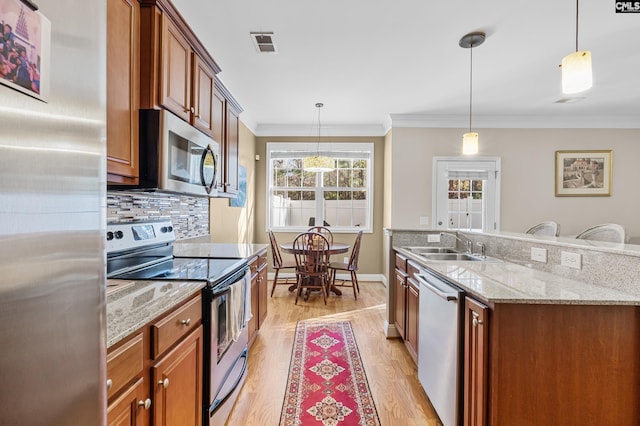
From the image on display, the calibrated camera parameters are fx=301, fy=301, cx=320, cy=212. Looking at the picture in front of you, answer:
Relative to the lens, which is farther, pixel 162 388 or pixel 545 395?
pixel 545 395

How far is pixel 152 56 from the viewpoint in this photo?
4.87 feet

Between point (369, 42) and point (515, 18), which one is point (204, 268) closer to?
point (369, 42)

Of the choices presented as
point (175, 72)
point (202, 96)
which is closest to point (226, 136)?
point (202, 96)

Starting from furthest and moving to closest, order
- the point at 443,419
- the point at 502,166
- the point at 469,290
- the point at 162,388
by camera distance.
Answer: the point at 502,166
the point at 443,419
the point at 469,290
the point at 162,388

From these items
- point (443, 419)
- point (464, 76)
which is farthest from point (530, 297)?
point (464, 76)

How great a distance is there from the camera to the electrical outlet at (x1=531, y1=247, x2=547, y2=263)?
1.81 metres

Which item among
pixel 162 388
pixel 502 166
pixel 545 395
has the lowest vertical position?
pixel 545 395

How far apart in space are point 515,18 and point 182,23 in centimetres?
223

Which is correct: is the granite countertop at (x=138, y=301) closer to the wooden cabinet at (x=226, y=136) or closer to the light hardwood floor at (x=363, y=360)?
the light hardwood floor at (x=363, y=360)

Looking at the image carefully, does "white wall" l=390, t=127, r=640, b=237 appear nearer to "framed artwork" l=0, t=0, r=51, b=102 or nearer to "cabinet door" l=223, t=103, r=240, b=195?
"cabinet door" l=223, t=103, r=240, b=195

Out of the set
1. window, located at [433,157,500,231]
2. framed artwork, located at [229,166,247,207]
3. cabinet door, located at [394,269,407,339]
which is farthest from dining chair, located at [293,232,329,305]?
window, located at [433,157,500,231]

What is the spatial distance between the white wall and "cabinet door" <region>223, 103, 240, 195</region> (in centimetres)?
236

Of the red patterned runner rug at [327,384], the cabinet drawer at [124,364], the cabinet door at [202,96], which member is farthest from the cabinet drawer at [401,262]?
the cabinet drawer at [124,364]

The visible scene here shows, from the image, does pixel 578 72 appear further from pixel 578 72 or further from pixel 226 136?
pixel 226 136
